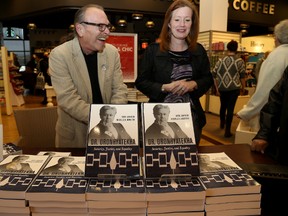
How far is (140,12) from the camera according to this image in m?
9.66

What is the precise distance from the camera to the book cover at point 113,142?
33.2 inches

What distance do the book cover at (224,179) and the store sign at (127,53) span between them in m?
2.23

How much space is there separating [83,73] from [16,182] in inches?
39.4

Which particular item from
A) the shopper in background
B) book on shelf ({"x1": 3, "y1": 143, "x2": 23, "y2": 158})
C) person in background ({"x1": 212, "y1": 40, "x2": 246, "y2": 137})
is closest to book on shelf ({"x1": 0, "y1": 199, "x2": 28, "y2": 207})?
book on shelf ({"x1": 3, "y1": 143, "x2": 23, "y2": 158})

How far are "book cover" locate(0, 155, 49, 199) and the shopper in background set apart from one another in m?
2.15

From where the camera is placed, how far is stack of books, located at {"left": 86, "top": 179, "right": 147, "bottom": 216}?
0.77m

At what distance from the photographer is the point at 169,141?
88cm

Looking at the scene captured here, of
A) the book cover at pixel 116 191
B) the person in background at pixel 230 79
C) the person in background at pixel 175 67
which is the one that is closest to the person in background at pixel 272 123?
the person in background at pixel 175 67

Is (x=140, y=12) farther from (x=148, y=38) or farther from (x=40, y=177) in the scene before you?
(x=40, y=177)

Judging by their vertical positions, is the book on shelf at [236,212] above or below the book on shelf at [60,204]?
below

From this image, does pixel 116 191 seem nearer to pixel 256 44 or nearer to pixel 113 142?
pixel 113 142

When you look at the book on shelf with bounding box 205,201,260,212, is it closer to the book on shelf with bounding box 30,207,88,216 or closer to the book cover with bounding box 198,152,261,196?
the book cover with bounding box 198,152,261,196

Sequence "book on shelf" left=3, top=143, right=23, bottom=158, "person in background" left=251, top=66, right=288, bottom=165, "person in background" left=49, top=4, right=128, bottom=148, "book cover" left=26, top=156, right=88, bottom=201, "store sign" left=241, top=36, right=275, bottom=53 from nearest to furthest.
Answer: "book cover" left=26, top=156, right=88, bottom=201 → "book on shelf" left=3, top=143, right=23, bottom=158 → "person in background" left=251, top=66, right=288, bottom=165 → "person in background" left=49, top=4, right=128, bottom=148 → "store sign" left=241, top=36, right=275, bottom=53

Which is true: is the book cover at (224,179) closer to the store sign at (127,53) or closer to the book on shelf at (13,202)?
the book on shelf at (13,202)
